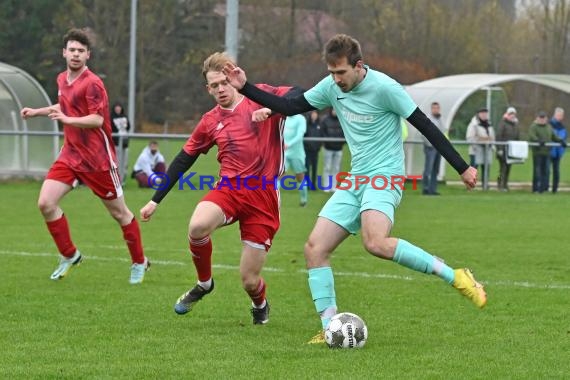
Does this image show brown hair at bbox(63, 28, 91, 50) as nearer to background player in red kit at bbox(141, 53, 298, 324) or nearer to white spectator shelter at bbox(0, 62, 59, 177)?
background player in red kit at bbox(141, 53, 298, 324)

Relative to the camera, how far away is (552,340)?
6941 millimetres

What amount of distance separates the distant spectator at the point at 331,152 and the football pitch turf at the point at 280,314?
292 inches

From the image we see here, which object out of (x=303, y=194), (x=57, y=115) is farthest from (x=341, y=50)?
(x=303, y=194)

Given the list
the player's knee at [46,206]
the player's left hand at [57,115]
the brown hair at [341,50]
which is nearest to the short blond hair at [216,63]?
the brown hair at [341,50]

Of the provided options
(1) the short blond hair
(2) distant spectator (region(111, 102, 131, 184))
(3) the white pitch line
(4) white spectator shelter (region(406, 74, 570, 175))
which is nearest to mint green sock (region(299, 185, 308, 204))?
(2) distant spectator (region(111, 102, 131, 184))

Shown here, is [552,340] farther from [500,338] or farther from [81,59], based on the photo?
[81,59]

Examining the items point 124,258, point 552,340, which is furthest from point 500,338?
point 124,258

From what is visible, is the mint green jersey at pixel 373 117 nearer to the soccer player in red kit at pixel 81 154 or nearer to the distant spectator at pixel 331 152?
the soccer player in red kit at pixel 81 154

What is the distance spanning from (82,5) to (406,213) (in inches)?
1450

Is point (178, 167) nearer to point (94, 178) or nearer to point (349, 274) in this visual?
point (94, 178)

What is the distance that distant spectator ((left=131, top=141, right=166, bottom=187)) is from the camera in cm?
2286

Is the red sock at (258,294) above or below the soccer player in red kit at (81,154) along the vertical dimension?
below

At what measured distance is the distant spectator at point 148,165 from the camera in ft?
75.0

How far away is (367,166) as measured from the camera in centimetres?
694
